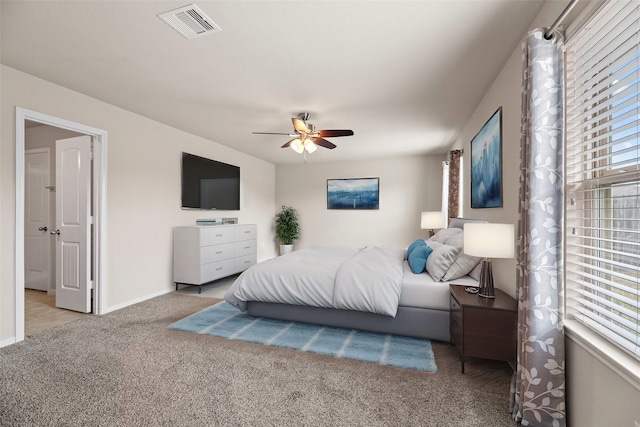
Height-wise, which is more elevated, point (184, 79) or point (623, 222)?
point (184, 79)

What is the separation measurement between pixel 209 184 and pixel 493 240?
4359 mm

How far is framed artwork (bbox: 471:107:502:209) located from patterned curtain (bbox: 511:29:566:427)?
3.40ft

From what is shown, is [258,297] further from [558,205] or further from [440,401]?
[558,205]

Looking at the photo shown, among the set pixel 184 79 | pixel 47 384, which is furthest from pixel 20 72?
pixel 47 384

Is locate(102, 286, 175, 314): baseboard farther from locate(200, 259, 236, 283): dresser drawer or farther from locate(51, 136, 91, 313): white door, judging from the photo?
locate(200, 259, 236, 283): dresser drawer

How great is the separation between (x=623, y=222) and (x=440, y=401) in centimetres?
136

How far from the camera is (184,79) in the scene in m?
2.72

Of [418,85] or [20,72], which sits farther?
[418,85]

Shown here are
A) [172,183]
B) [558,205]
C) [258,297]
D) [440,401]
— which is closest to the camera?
[558,205]

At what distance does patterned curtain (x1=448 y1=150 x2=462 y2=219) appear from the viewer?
4.48 m

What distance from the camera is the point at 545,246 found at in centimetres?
147

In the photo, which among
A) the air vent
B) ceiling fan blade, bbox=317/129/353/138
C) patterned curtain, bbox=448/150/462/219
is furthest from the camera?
patterned curtain, bbox=448/150/462/219

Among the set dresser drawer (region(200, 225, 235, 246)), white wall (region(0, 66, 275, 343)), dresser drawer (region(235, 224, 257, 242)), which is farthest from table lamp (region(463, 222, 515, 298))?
dresser drawer (region(235, 224, 257, 242))

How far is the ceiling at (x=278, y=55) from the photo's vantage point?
1807 mm
